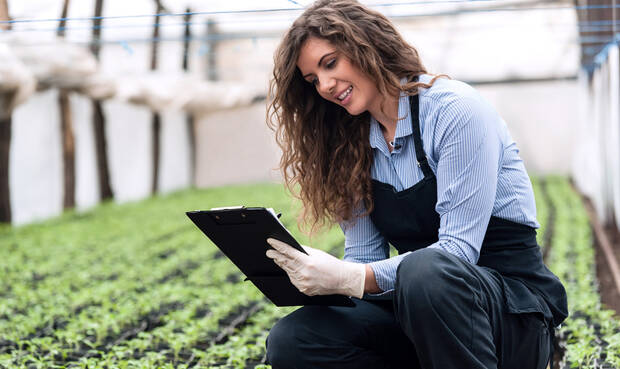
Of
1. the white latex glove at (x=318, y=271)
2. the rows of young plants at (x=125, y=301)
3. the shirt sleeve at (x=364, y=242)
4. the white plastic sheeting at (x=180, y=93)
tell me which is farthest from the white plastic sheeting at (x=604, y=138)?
the white plastic sheeting at (x=180, y=93)

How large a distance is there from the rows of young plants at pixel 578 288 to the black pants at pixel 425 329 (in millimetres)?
800

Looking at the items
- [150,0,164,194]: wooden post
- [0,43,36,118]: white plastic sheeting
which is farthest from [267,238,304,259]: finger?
[150,0,164,194]: wooden post

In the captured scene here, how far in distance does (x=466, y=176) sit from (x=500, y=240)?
230 millimetres

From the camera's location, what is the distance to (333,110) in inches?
86.7

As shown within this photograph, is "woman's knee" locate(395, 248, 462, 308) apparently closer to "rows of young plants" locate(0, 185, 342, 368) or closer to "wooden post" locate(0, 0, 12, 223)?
"rows of young plants" locate(0, 185, 342, 368)

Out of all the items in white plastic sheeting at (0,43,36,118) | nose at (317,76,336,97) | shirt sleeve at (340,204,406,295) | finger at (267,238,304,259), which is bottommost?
shirt sleeve at (340,204,406,295)

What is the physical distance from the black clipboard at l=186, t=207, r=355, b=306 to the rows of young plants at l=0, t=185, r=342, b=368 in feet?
1.30

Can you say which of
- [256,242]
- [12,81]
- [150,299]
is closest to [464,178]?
[256,242]

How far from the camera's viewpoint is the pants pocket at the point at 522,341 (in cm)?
185

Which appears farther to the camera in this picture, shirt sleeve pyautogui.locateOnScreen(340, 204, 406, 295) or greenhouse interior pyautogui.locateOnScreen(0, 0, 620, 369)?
greenhouse interior pyautogui.locateOnScreen(0, 0, 620, 369)

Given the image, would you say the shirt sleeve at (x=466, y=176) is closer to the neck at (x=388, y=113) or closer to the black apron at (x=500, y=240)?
the black apron at (x=500, y=240)

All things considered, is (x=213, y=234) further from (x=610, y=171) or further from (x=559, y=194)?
(x=559, y=194)

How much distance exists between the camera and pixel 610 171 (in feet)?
19.5

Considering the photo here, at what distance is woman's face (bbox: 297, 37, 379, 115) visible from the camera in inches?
77.7
